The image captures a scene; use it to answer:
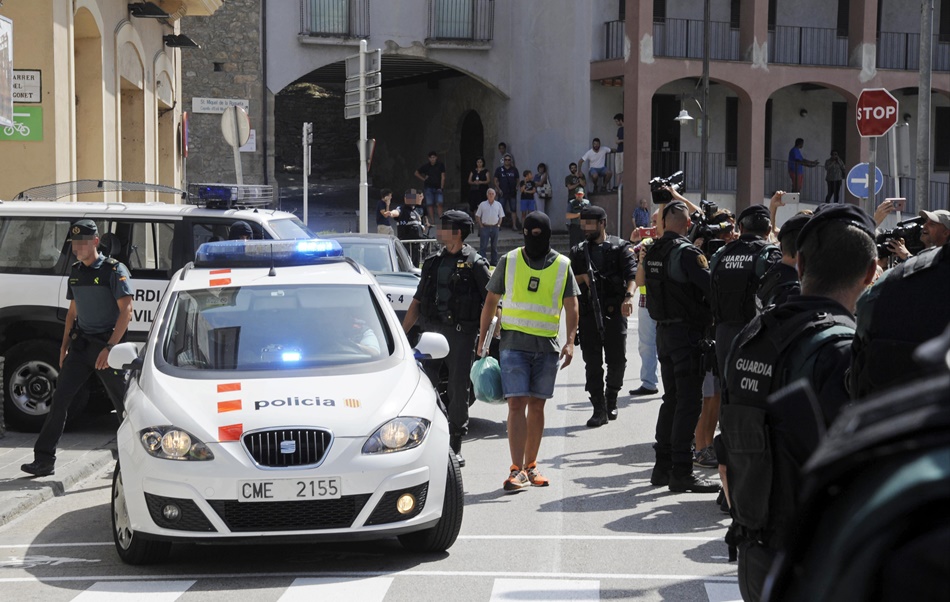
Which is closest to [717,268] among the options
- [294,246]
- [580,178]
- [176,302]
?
[294,246]

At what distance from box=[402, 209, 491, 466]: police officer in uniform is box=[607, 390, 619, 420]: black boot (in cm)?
275

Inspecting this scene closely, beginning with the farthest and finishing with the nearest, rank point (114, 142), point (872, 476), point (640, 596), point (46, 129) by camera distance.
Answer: point (114, 142), point (46, 129), point (640, 596), point (872, 476)

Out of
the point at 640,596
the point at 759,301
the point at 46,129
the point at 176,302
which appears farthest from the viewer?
the point at 46,129

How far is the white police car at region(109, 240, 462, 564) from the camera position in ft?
21.4

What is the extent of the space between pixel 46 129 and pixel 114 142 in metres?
4.16

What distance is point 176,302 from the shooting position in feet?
25.8

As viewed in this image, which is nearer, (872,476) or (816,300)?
(872,476)

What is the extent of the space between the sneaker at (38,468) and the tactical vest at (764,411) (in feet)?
22.0

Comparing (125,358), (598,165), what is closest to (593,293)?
(125,358)

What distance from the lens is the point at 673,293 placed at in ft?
29.7

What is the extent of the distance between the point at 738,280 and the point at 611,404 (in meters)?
3.78

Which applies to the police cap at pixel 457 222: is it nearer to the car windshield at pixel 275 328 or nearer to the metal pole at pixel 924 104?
the car windshield at pixel 275 328

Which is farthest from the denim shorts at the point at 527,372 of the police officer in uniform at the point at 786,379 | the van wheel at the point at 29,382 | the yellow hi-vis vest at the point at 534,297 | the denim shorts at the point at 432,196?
the denim shorts at the point at 432,196

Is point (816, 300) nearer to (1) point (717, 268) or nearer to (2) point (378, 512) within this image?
(2) point (378, 512)
